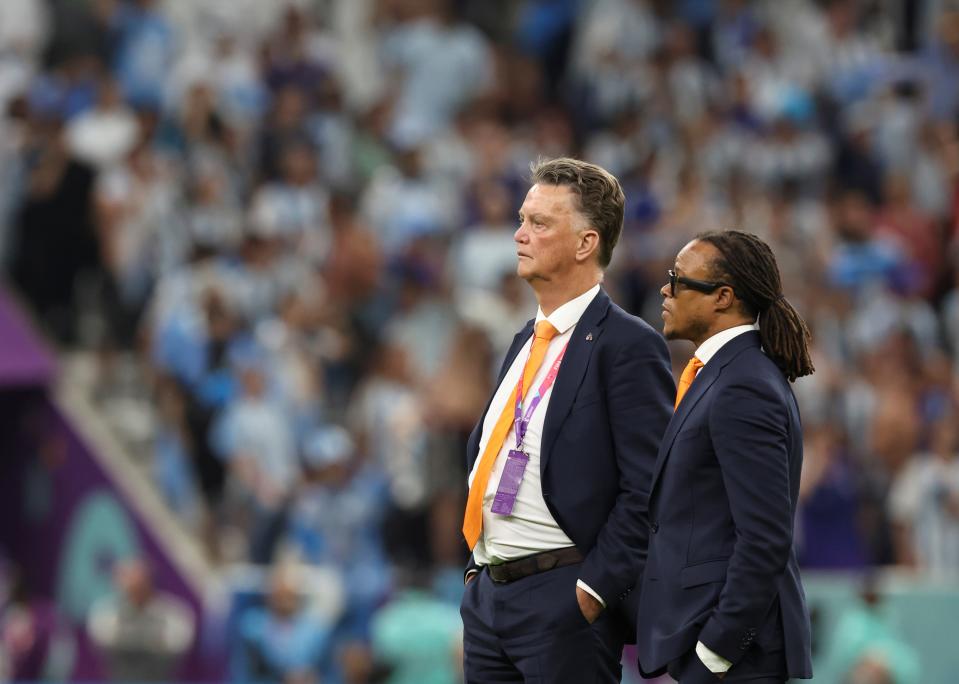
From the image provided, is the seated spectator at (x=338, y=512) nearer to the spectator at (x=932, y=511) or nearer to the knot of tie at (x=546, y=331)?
the spectator at (x=932, y=511)

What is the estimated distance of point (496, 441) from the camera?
5.08 meters

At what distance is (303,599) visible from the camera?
35.5ft

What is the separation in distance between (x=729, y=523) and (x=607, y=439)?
53 centimetres

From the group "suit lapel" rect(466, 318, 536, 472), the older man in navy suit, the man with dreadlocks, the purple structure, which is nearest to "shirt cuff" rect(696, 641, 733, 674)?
the man with dreadlocks

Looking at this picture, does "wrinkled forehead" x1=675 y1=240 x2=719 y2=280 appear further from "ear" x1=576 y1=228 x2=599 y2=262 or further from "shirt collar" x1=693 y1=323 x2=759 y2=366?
"ear" x1=576 y1=228 x2=599 y2=262

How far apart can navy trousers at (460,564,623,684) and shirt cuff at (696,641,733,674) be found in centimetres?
50

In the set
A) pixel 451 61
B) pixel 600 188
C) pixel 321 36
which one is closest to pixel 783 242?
pixel 451 61

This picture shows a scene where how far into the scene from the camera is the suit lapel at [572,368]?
496 centimetres

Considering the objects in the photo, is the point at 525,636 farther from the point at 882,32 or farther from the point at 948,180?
the point at 882,32

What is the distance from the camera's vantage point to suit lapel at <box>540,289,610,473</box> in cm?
496

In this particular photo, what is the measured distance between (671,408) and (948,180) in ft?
32.7

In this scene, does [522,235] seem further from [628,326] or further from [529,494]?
[529,494]

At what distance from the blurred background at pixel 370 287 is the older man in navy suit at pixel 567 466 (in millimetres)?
5057

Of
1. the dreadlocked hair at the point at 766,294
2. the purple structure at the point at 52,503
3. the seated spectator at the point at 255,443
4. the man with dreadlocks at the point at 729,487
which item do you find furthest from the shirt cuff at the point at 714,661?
the purple structure at the point at 52,503
